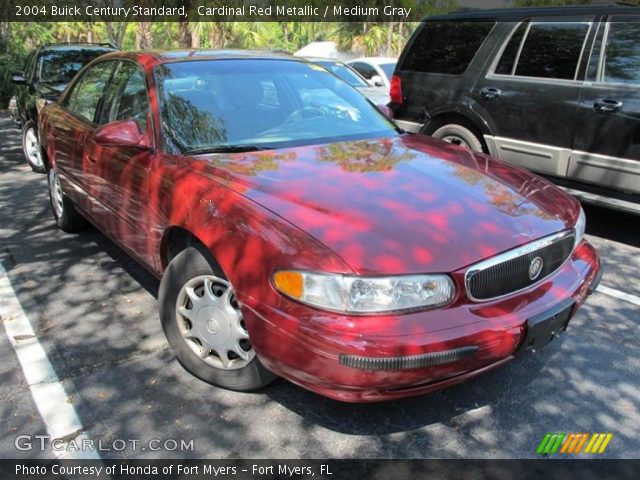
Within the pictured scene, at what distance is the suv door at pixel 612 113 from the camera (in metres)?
4.74

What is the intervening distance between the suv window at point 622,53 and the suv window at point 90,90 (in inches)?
161

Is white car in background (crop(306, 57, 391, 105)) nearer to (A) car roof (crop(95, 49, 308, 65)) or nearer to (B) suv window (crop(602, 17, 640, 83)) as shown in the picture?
(B) suv window (crop(602, 17, 640, 83))

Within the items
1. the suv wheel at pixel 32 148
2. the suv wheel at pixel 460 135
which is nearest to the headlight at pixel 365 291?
the suv wheel at pixel 460 135

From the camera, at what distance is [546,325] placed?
2516mm

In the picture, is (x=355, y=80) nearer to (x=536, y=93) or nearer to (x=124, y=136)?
(x=536, y=93)

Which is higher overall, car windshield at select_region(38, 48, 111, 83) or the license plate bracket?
car windshield at select_region(38, 48, 111, 83)

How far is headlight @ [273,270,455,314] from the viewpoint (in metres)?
2.24

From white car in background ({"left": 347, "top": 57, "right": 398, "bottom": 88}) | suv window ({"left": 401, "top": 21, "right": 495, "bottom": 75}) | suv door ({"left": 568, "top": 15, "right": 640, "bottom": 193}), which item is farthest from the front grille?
white car in background ({"left": 347, "top": 57, "right": 398, "bottom": 88})

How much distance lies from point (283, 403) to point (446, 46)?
4679 mm

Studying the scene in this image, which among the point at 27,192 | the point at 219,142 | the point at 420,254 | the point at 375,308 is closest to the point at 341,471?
the point at 375,308

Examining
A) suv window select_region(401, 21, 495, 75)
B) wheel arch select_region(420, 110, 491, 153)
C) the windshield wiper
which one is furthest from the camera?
suv window select_region(401, 21, 495, 75)

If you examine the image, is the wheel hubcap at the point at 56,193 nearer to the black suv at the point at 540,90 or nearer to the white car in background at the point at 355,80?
the black suv at the point at 540,90

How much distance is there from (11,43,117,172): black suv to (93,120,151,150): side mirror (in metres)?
4.69

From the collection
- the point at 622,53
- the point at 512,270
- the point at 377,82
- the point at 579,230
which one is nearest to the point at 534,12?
the point at 622,53
